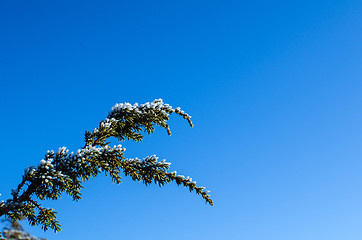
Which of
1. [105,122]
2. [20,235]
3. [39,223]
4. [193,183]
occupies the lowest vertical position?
[20,235]

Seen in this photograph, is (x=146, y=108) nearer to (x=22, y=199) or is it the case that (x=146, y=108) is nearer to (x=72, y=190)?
(x=72, y=190)

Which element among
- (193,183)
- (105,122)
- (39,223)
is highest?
(105,122)

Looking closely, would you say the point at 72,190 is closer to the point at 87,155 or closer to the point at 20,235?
the point at 87,155

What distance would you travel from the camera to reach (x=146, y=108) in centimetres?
677

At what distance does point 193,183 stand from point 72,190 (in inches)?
83.1

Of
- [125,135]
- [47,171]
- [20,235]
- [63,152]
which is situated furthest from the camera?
[125,135]

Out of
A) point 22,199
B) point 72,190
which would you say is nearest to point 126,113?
point 72,190

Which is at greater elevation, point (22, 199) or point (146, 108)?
point (146, 108)

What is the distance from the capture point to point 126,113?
267 inches

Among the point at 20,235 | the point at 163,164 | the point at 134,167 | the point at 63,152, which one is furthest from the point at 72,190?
the point at 20,235

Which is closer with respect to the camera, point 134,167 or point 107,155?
point 107,155

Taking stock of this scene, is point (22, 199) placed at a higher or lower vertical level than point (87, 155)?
lower

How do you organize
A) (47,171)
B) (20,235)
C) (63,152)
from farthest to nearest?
(63,152), (47,171), (20,235)

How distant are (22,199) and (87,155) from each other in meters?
1.29
